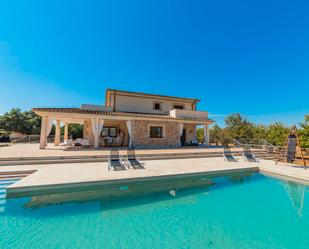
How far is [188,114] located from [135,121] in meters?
6.57

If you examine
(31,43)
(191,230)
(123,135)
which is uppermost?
(31,43)

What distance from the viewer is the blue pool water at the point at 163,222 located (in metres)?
3.47

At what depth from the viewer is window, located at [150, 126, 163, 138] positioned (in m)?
17.2

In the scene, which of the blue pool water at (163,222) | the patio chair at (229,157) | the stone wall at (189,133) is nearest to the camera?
the blue pool water at (163,222)

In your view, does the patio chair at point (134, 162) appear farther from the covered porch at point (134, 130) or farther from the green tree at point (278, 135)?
the green tree at point (278, 135)

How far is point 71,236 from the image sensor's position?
3.56 m

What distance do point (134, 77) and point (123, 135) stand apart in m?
11.5

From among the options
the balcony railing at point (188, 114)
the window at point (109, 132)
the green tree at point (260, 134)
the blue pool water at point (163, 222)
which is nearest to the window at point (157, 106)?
the balcony railing at point (188, 114)

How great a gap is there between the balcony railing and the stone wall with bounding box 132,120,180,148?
1195 mm

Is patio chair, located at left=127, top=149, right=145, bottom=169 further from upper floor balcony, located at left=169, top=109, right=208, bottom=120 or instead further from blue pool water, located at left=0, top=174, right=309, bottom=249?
upper floor balcony, located at left=169, top=109, right=208, bottom=120

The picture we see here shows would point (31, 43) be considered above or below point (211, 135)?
above

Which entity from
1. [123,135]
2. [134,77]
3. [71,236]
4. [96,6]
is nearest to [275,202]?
[71,236]

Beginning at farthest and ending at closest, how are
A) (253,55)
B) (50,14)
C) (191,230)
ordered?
(253,55) < (50,14) < (191,230)

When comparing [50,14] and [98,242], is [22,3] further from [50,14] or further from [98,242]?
[98,242]
